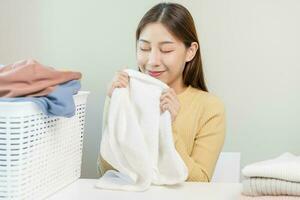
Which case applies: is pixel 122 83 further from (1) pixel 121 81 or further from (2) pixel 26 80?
(2) pixel 26 80

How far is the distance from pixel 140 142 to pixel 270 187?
0.29 meters

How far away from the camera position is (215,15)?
4.51ft

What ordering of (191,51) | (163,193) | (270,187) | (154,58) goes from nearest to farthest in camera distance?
1. (270,187)
2. (163,193)
3. (154,58)
4. (191,51)

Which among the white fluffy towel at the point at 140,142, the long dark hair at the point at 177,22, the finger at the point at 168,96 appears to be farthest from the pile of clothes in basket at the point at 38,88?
the long dark hair at the point at 177,22

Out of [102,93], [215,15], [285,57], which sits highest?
[215,15]

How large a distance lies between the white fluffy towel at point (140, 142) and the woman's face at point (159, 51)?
0.89 feet

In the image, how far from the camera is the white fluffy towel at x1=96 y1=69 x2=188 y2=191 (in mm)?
896

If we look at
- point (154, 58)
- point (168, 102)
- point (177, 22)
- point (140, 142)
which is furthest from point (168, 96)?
point (177, 22)

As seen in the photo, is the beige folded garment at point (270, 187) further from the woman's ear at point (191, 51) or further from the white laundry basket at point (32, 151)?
the woman's ear at point (191, 51)

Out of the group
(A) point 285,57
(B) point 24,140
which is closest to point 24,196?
(B) point 24,140

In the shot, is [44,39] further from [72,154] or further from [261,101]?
[261,101]

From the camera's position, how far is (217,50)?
1.38 m

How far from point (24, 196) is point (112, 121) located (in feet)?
0.79

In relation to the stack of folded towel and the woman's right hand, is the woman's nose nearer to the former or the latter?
the woman's right hand
